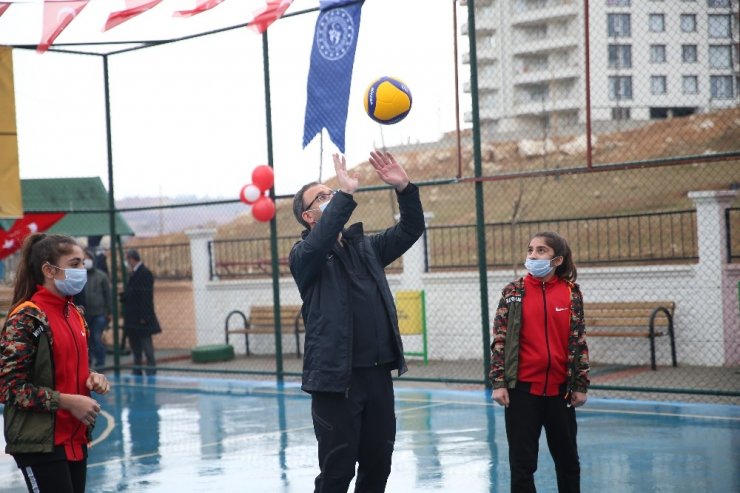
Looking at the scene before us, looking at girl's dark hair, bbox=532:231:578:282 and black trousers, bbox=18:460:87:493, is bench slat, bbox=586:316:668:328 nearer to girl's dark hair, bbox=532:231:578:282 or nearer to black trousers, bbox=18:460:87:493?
girl's dark hair, bbox=532:231:578:282

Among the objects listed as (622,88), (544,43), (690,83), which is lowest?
(690,83)

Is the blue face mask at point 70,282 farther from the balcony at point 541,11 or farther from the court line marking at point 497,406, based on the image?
the balcony at point 541,11

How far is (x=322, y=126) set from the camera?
1107 cm

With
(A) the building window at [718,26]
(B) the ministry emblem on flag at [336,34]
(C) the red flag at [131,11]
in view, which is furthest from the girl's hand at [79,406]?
(A) the building window at [718,26]

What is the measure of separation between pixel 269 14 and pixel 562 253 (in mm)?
6279

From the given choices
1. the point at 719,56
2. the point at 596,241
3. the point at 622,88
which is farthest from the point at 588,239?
the point at 622,88

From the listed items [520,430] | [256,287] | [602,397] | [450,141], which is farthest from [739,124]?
[520,430]

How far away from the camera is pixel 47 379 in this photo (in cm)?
413

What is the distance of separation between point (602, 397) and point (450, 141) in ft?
41.5

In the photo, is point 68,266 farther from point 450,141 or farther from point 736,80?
point 450,141

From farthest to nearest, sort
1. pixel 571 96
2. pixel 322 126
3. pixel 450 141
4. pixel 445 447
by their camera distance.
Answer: pixel 571 96
pixel 450 141
pixel 322 126
pixel 445 447

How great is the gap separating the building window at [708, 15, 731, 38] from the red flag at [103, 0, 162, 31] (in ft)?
27.5

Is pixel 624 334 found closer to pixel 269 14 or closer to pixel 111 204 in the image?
pixel 269 14

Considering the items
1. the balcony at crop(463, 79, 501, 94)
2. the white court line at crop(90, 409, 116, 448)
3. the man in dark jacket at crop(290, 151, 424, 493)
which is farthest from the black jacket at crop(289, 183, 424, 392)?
the balcony at crop(463, 79, 501, 94)
